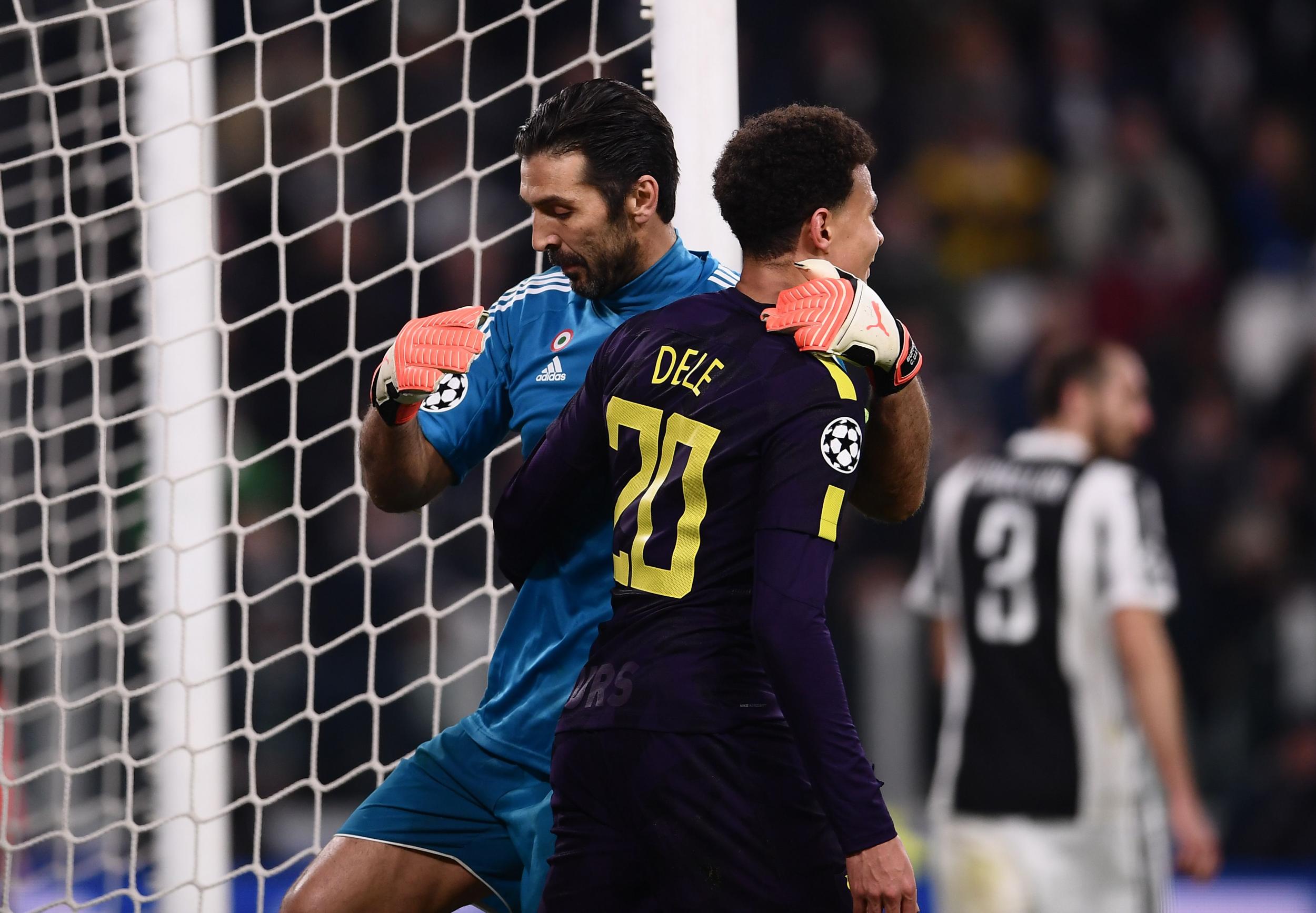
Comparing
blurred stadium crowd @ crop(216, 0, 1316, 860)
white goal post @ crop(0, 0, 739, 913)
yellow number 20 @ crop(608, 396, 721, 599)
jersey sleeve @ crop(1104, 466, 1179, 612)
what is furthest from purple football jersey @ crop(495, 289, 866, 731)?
blurred stadium crowd @ crop(216, 0, 1316, 860)

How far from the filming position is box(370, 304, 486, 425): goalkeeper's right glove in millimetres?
2232

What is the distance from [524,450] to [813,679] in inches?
31.5

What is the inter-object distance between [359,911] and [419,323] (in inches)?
34.2

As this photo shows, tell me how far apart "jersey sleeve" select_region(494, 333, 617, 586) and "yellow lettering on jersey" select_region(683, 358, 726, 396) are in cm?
17

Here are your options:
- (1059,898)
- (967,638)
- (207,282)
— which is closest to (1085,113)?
(967,638)

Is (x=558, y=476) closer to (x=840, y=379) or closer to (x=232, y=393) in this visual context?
(x=840, y=379)

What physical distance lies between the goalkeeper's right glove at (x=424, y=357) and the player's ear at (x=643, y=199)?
27cm

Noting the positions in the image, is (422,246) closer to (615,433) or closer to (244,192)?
(244,192)

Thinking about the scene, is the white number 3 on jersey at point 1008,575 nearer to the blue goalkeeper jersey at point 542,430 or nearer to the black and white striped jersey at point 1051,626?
the black and white striped jersey at point 1051,626

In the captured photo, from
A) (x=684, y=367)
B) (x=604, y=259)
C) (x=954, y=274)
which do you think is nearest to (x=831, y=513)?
(x=684, y=367)

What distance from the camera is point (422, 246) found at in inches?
271

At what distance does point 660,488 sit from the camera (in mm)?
1947

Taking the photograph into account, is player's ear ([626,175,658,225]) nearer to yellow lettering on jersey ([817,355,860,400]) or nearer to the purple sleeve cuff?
yellow lettering on jersey ([817,355,860,400])

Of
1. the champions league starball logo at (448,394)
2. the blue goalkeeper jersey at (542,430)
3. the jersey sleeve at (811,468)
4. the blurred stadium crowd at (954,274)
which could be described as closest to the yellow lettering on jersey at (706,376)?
the jersey sleeve at (811,468)
